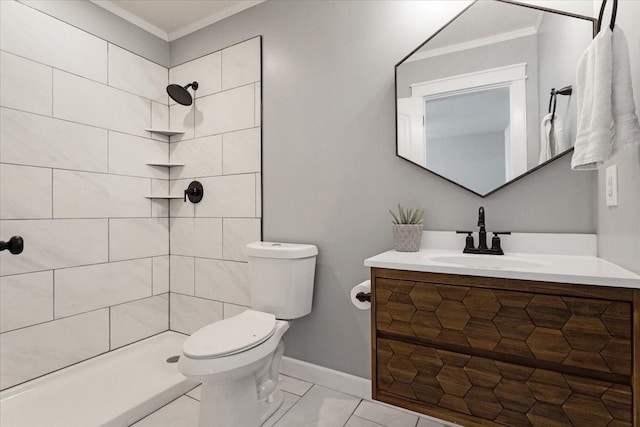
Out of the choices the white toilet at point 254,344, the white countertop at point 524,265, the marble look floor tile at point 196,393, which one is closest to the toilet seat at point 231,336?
the white toilet at point 254,344

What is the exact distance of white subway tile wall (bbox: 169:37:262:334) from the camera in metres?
2.13

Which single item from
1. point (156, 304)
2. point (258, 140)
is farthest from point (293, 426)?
point (258, 140)

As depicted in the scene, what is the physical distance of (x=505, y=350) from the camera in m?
0.98

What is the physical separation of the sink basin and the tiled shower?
1.26m

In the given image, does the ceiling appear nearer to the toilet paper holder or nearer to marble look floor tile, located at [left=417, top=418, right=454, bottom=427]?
the toilet paper holder

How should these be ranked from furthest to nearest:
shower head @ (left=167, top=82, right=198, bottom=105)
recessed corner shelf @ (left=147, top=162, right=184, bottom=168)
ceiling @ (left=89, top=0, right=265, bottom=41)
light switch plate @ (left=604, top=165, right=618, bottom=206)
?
recessed corner shelf @ (left=147, top=162, right=184, bottom=168) < shower head @ (left=167, top=82, right=198, bottom=105) < ceiling @ (left=89, top=0, right=265, bottom=41) < light switch plate @ (left=604, top=165, right=618, bottom=206)

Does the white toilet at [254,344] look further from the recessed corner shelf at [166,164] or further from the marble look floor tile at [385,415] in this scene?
the recessed corner shelf at [166,164]

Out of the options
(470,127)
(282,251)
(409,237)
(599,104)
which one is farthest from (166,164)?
(599,104)

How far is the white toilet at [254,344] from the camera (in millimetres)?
1309

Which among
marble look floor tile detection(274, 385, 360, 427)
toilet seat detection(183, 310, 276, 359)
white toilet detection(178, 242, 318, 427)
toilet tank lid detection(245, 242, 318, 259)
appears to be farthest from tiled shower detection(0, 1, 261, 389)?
marble look floor tile detection(274, 385, 360, 427)

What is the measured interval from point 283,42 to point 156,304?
208 centimetres

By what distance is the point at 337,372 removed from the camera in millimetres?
1812

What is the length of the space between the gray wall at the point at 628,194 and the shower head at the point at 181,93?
232 centimetres

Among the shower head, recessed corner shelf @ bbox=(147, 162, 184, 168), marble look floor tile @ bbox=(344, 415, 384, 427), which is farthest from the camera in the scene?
recessed corner shelf @ bbox=(147, 162, 184, 168)
